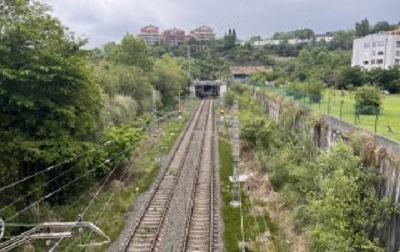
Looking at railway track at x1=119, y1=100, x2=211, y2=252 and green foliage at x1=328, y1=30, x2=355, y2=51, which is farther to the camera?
green foliage at x1=328, y1=30, x2=355, y2=51

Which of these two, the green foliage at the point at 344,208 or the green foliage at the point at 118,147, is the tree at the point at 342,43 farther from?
the green foliage at the point at 344,208

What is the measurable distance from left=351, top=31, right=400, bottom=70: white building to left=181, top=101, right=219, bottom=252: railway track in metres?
68.0

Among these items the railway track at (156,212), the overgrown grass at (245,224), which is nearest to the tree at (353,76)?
the railway track at (156,212)

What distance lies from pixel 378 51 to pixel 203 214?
8644 centimetres

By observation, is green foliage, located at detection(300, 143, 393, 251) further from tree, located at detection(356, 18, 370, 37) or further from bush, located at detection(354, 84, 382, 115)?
tree, located at detection(356, 18, 370, 37)

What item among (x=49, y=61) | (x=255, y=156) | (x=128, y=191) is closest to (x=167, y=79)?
(x=255, y=156)

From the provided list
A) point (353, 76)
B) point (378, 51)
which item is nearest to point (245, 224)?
point (353, 76)

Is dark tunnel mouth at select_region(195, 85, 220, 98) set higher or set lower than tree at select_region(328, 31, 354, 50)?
lower

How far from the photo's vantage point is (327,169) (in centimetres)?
1695

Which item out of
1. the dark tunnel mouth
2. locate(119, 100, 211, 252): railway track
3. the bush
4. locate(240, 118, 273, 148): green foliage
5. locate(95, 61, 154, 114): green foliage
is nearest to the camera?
locate(119, 100, 211, 252): railway track

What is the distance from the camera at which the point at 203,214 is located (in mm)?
23922

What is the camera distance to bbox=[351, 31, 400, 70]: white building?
93.8m

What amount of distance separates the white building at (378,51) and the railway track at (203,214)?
223ft

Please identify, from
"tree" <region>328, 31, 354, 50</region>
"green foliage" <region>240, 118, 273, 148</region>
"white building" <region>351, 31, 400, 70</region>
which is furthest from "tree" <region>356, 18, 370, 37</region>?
"green foliage" <region>240, 118, 273, 148</region>
